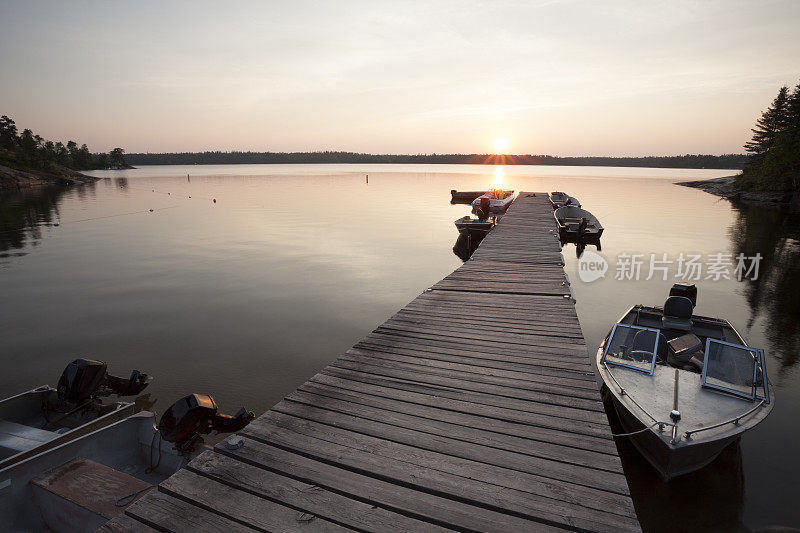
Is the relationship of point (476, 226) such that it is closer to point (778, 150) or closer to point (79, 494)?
point (79, 494)

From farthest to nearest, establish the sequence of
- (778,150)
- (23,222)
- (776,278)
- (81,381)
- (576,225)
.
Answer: (778,150) < (23,222) < (576,225) < (776,278) < (81,381)

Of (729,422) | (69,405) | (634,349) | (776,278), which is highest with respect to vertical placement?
(634,349)

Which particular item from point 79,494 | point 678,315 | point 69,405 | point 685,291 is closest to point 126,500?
point 79,494

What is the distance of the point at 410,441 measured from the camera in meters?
4.49

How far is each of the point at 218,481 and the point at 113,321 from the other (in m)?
12.8

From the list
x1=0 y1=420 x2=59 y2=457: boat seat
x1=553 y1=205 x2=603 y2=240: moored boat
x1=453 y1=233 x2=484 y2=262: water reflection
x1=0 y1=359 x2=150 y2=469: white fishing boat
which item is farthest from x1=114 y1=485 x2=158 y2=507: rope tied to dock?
x1=553 y1=205 x2=603 y2=240: moored boat

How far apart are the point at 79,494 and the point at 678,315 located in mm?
12424

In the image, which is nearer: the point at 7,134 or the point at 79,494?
the point at 79,494

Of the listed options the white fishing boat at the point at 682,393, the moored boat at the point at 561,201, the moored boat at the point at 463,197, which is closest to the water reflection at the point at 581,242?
the moored boat at the point at 561,201

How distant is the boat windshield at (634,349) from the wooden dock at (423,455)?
1.55m

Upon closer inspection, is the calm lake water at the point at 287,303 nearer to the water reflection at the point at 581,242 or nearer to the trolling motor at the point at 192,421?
the water reflection at the point at 581,242

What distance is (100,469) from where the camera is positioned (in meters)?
5.39

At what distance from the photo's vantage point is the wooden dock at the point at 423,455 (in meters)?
3.48

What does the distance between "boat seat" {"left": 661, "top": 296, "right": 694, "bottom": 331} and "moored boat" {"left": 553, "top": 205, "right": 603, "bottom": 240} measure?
1615 cm
